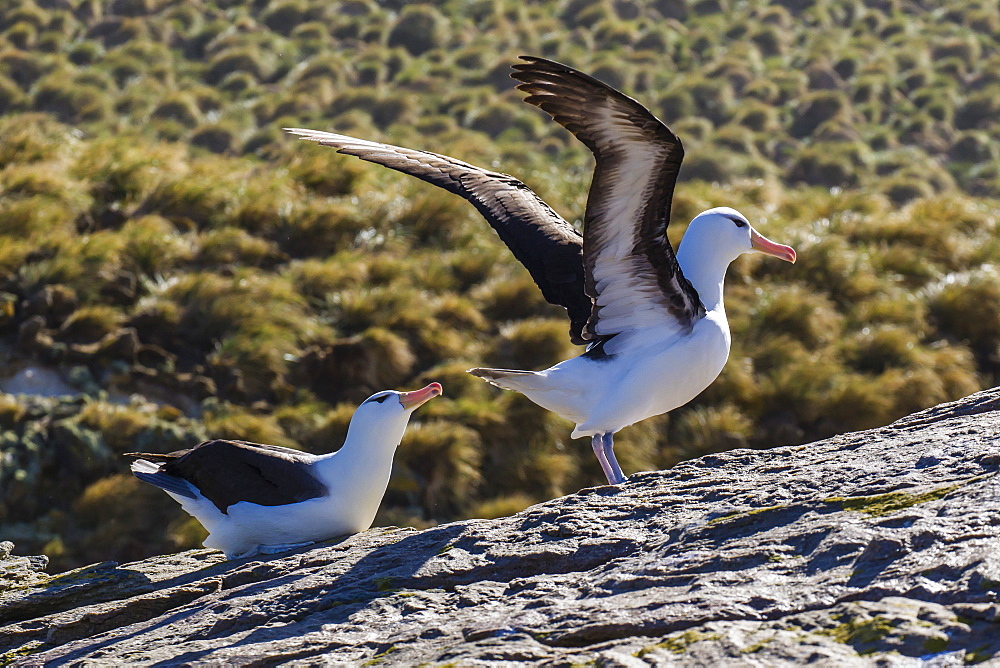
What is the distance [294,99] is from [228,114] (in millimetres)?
1135

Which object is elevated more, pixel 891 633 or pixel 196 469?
pixel 891 633

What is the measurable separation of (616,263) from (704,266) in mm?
617

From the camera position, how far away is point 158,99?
18.0 meters

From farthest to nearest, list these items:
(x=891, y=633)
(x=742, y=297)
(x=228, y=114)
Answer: (x=228, y=114), (x=742, y=297), (x=891, y=633)

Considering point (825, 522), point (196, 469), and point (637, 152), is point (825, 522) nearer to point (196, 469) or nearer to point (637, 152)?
point (637, 152)

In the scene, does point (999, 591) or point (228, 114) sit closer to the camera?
point (999, 591)

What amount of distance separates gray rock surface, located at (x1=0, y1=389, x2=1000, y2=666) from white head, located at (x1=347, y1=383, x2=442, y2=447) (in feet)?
1.53

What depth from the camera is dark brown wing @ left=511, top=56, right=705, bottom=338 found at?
13.6ft

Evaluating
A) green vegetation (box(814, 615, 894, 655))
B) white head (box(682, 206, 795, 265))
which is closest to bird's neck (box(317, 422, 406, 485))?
white head (box(682, 206, 795, 265))

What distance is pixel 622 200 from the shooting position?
4566 millimetres

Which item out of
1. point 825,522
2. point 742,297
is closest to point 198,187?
point 742,297

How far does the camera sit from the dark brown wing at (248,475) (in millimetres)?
4895

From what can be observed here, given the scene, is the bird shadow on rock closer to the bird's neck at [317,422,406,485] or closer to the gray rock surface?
the gray rock surface

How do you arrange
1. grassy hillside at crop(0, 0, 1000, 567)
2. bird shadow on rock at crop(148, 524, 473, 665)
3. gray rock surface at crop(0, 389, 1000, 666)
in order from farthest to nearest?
grassy hillside at crop(0, 0, 1000, 567), bird shadow on rock at crop(148, 524, 473, 665), gray rock surface at crop(0, 389, 1000, 666)
